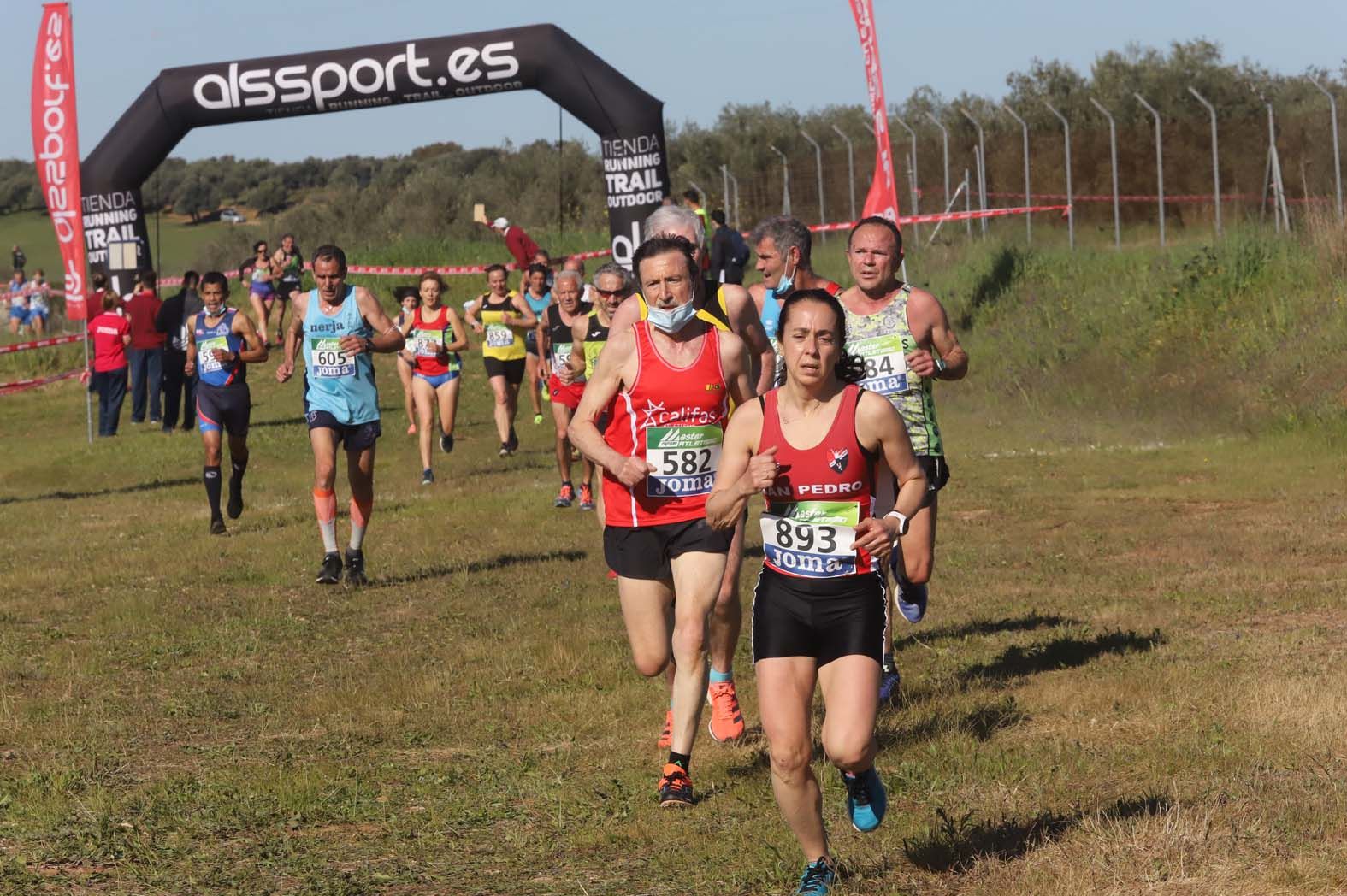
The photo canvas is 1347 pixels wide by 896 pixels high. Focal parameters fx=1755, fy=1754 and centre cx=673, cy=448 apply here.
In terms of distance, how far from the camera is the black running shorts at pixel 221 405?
14492mm

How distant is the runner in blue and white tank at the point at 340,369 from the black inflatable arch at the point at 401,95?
39.2ft

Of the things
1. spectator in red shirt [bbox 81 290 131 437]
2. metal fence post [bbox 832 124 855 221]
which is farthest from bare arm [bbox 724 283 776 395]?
metal fence post [bbox 832 124 855 221]

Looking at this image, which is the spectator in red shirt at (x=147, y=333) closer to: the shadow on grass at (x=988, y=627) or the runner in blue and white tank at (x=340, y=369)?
the runner in blue and white tank at (x=340, y=369)

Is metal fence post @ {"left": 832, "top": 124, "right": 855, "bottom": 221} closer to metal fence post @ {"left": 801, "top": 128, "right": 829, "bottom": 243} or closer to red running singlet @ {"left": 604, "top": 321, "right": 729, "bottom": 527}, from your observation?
metal fence post @ {"left": 801, "top": 128, "right": 829, "bottom": 243}

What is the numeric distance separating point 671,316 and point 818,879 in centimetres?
240

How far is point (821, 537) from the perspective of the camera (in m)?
5.30

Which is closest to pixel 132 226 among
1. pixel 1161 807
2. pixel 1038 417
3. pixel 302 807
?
pixel 1038 417

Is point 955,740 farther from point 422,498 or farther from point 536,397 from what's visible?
point 536,397

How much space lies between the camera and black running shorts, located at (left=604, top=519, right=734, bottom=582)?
683 centimetres

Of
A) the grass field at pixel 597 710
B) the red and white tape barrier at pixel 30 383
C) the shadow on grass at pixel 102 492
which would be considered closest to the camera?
the grass field at pixel 597 710

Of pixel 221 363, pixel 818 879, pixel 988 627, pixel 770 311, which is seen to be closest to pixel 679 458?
pixel 818 879

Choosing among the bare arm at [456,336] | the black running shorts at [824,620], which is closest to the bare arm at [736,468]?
the black running shorts at [824,620]

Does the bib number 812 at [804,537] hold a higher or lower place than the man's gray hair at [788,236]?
lower

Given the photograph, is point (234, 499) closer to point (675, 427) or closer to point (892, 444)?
point (675, 427)
